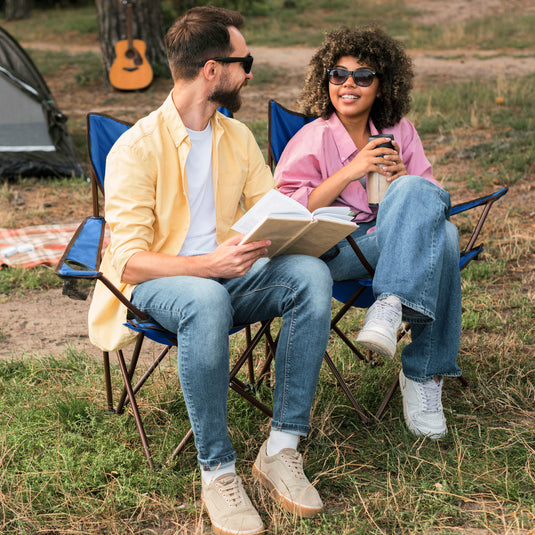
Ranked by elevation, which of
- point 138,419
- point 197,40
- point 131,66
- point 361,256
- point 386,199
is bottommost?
point 138,419

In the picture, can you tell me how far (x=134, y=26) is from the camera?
364 inches

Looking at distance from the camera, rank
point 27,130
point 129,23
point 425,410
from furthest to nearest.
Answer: point 129,23
point 27,130
point 425,410

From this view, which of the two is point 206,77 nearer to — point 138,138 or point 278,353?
point 138,138

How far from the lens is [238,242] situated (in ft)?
7.32

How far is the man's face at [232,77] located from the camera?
243 centimetres

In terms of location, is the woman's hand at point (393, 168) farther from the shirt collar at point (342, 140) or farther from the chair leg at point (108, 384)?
the chair leg at point (108, 384)

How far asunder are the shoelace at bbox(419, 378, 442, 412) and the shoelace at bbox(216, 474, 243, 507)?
2.57 ft

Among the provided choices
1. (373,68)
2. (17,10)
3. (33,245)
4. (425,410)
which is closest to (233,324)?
(425,410)

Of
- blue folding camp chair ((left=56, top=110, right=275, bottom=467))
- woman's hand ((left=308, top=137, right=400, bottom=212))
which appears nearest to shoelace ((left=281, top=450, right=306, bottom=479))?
blue folding camp chair ((left=56, top=110, right=275, bottom=467))

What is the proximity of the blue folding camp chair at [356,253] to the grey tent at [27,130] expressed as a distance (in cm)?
370

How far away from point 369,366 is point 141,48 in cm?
742

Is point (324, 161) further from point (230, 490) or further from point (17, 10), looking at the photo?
point (17, 10)

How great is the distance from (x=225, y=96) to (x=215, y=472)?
4.08 feet

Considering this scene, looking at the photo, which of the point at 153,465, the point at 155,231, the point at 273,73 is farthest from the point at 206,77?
the point at 273,73
